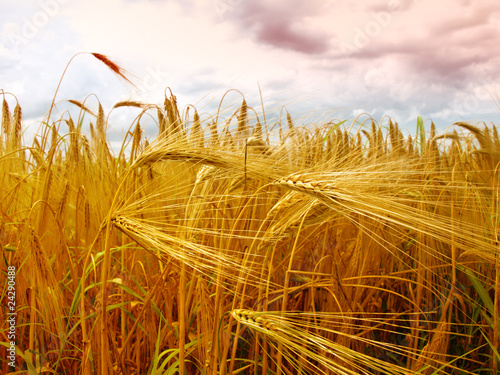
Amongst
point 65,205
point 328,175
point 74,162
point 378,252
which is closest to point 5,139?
point 74,162

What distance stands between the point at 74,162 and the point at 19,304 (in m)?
0.84

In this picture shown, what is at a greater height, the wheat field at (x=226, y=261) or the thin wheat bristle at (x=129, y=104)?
the thin wheat bristle at (x=129, y=104)

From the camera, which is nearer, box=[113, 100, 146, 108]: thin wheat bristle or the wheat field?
the wheat field

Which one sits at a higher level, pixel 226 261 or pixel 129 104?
pixel 129 104

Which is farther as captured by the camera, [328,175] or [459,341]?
[459,341]

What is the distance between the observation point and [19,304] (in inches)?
57.8

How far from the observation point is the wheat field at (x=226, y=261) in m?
0.98

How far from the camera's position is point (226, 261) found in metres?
1.21

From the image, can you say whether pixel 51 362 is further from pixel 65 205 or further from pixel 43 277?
pixel 65 205

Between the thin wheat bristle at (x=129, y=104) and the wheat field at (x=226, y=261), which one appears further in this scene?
the thin wheat bristle at (x=129, y=104)

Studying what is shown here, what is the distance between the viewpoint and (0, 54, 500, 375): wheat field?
0.98 meters

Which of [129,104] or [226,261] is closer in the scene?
[226,261]

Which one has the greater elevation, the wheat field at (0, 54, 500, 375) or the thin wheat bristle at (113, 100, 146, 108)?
the thin wheat bristle at (113, 100, 146, 108)

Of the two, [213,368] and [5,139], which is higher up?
[5,139]
